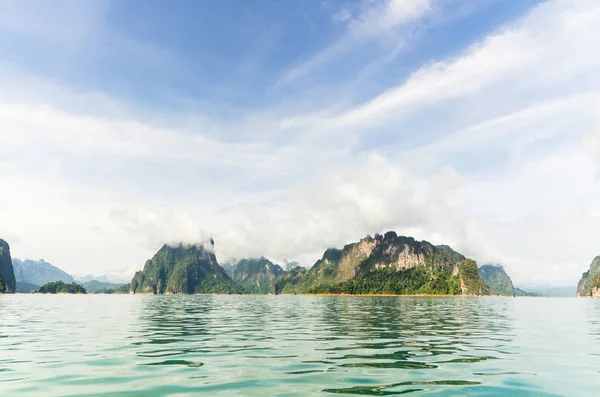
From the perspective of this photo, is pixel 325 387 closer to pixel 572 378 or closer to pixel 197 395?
pixel 197 395

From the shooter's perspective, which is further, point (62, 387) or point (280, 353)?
point (280, 353)

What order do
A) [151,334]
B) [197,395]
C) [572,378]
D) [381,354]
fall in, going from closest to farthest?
[197,395] < [572,378] < [381,354] < [151,334]

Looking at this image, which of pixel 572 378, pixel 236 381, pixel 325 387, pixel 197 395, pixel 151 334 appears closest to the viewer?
pixel 197 395

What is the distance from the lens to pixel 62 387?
564 inches

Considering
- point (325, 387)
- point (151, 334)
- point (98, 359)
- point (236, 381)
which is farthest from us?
point (151, 334)

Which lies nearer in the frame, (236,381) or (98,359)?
(236,381)

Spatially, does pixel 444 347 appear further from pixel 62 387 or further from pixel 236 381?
pixel 62 387

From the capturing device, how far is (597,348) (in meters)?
25.1

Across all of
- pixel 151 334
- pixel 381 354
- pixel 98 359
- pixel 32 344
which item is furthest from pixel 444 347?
pixel 32 344

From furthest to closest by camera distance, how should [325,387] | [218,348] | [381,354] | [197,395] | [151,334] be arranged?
[151,334] < [218,348] < [381,354] < [325,387] < [197,395]

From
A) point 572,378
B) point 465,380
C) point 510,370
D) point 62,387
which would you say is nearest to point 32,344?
point 62,387

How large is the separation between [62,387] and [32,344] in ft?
44.7

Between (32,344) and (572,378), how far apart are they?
2803 cm

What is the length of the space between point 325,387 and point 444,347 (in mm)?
12858
